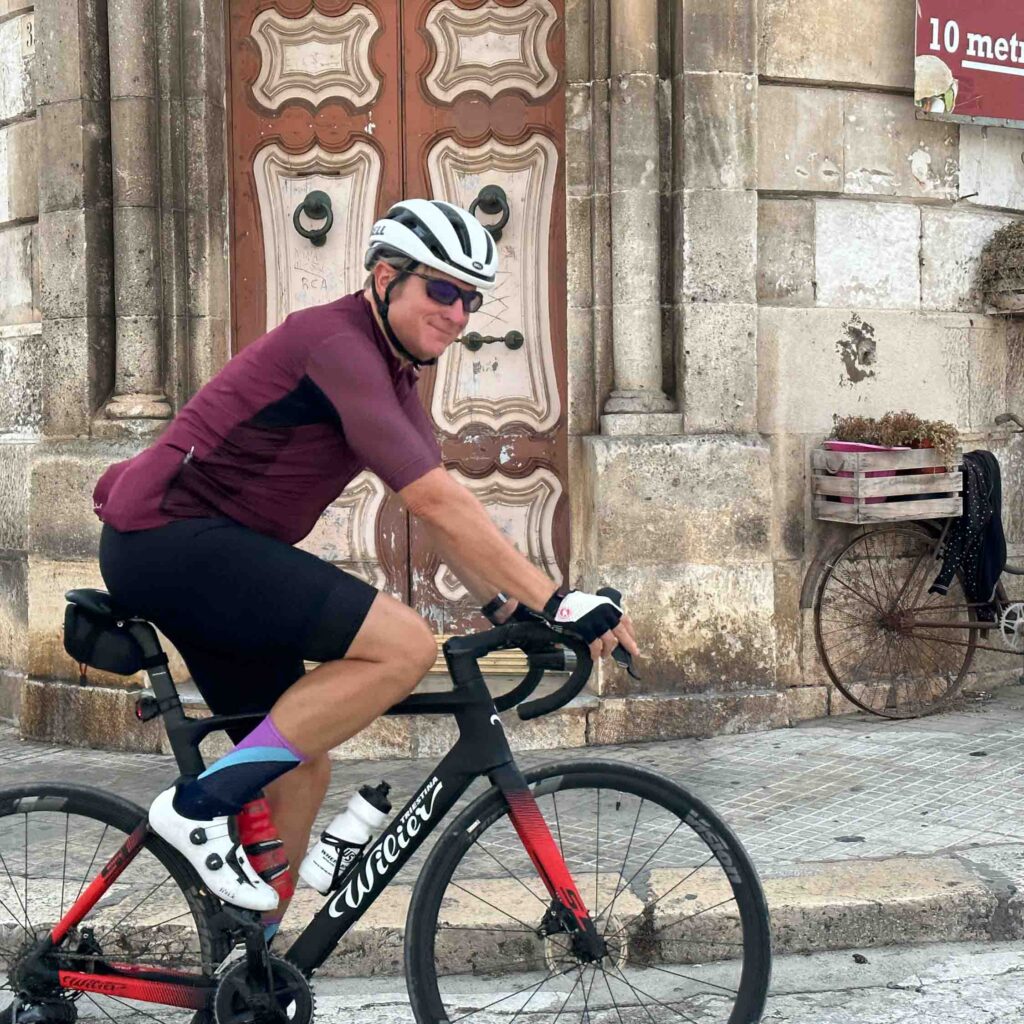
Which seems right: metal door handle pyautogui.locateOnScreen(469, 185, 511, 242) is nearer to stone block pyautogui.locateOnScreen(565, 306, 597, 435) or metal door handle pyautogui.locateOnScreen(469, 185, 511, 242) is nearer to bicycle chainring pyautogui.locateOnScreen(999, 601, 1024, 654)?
stone block pyautogui.locateOnScreen(565, 306, 597, 435)

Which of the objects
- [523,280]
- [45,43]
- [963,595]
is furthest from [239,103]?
[963,595]

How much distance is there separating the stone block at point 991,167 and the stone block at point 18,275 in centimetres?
455

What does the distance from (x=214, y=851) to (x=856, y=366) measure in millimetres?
4917

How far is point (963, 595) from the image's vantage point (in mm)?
7547

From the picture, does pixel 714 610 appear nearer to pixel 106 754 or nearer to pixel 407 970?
pixel 106 754

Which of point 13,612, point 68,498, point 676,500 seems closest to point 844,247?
point 676,500

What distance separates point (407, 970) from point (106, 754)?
400 cm

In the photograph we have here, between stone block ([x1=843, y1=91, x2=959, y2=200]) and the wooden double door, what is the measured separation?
1379mm

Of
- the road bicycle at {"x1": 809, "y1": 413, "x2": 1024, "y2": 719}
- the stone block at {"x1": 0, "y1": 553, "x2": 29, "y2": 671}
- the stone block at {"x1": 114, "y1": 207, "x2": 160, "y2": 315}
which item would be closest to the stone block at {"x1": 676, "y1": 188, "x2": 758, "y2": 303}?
the road bicycle at {"x1": 809, "y1": 413, "x2": 1024, "y2": 719}

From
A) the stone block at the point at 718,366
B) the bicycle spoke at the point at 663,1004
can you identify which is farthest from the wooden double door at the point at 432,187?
the bicycle spoke at the point at 663,1004

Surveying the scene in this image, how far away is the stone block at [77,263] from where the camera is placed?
704 cm

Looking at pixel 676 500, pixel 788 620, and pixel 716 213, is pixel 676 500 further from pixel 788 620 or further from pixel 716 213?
pixel 716 213

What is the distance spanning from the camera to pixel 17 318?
7.67 m

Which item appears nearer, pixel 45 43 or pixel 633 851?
pixel 633 851
